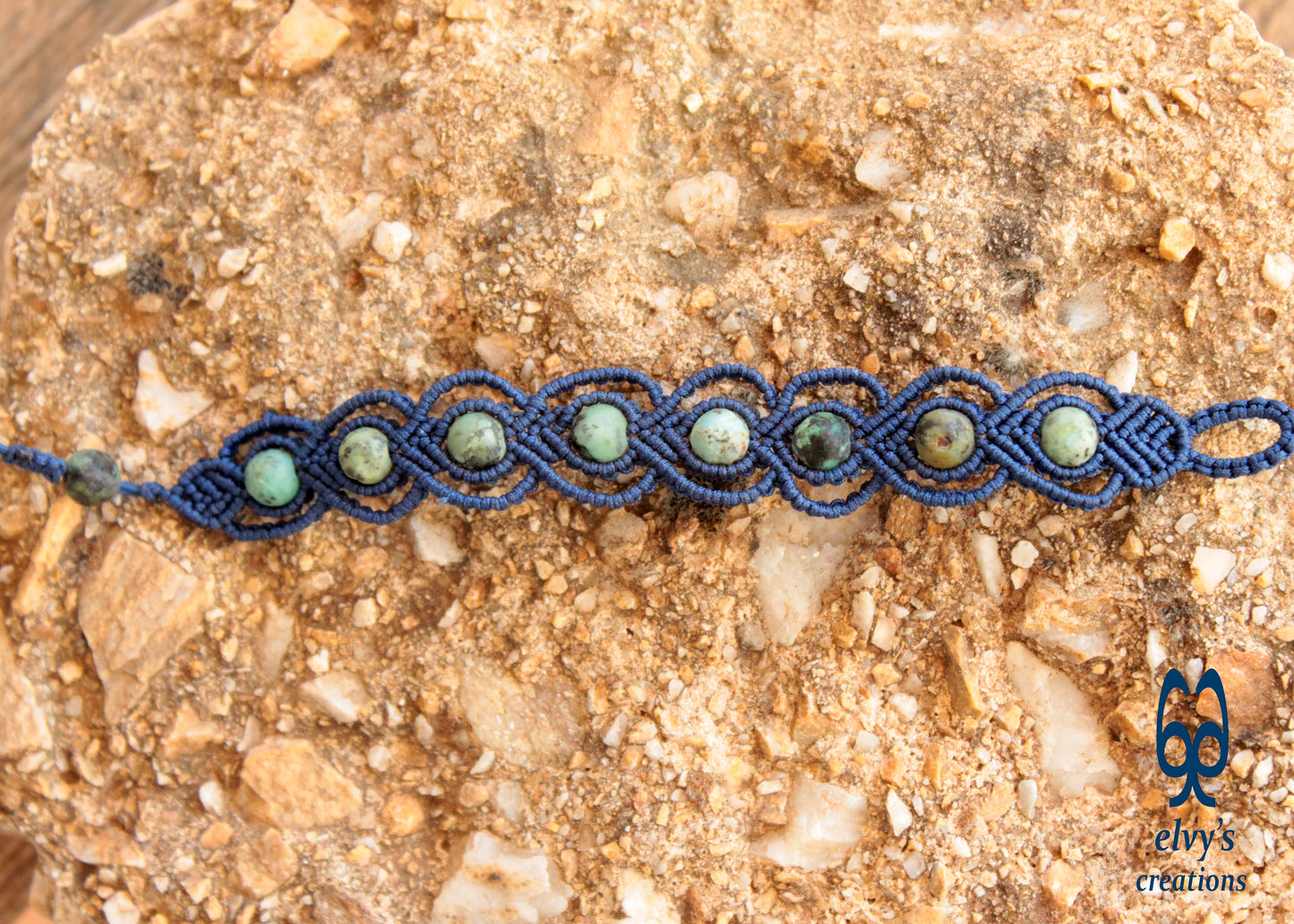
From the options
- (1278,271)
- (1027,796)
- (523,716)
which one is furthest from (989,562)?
(523,716)

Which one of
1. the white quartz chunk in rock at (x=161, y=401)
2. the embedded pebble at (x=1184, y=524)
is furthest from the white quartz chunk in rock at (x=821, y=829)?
the white quartz chunk in rock at (x=161, y=401)

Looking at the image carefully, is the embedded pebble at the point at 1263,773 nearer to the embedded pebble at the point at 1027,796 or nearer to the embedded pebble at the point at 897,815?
the embedded pebble at the point at 1027,796

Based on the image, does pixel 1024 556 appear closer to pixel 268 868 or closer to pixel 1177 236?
pixel 1177 236

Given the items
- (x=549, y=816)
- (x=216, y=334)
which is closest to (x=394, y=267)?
(x=216, y=334)

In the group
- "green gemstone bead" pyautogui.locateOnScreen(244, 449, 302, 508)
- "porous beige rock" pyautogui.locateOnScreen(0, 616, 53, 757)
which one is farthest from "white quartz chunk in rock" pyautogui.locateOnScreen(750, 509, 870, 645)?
"porous beige rock" pyautogui.locateOnScreen(0, 616, 53, 757)

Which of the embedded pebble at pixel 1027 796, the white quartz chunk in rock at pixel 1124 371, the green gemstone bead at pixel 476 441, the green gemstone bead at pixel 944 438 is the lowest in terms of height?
the embedded pebble at pixel 1027 796

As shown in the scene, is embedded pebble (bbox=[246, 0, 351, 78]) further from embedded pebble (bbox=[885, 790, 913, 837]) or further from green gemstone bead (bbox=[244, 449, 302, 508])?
embedded pebble (bbox=[885, 790, 913, 837])
